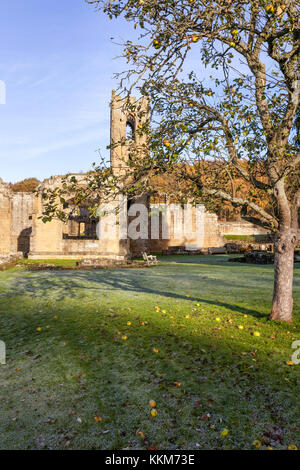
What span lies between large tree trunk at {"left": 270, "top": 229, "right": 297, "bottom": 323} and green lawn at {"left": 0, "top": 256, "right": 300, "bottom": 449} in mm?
276

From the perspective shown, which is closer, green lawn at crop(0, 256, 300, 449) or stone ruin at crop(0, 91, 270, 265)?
green lawn at crop(0, 256, 300, 449)

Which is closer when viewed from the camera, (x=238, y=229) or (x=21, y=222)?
(x=21, y=222)

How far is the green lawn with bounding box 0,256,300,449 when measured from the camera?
2.79 m

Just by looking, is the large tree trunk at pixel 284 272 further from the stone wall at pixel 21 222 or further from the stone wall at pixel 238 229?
the stone wall at pixel 238 229

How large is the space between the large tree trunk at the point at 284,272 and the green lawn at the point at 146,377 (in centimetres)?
28

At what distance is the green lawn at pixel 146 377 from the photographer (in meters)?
2.79

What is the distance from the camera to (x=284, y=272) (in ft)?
19.3

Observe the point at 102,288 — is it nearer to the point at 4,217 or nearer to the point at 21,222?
the point at 4,217

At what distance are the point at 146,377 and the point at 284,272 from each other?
11.3 ft

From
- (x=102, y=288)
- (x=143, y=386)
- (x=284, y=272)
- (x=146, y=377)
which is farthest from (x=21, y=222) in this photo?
(x=143, y=386)

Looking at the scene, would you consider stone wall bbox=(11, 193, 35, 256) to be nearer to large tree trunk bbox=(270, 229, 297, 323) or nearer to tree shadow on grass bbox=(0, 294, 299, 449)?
tree shadow on grass bbox=(0, 294, 299, 449)

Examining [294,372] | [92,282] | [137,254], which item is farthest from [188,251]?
[294,372]

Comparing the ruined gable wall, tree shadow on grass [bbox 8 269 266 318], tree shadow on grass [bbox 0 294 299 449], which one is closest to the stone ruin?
the ruined gable wall
